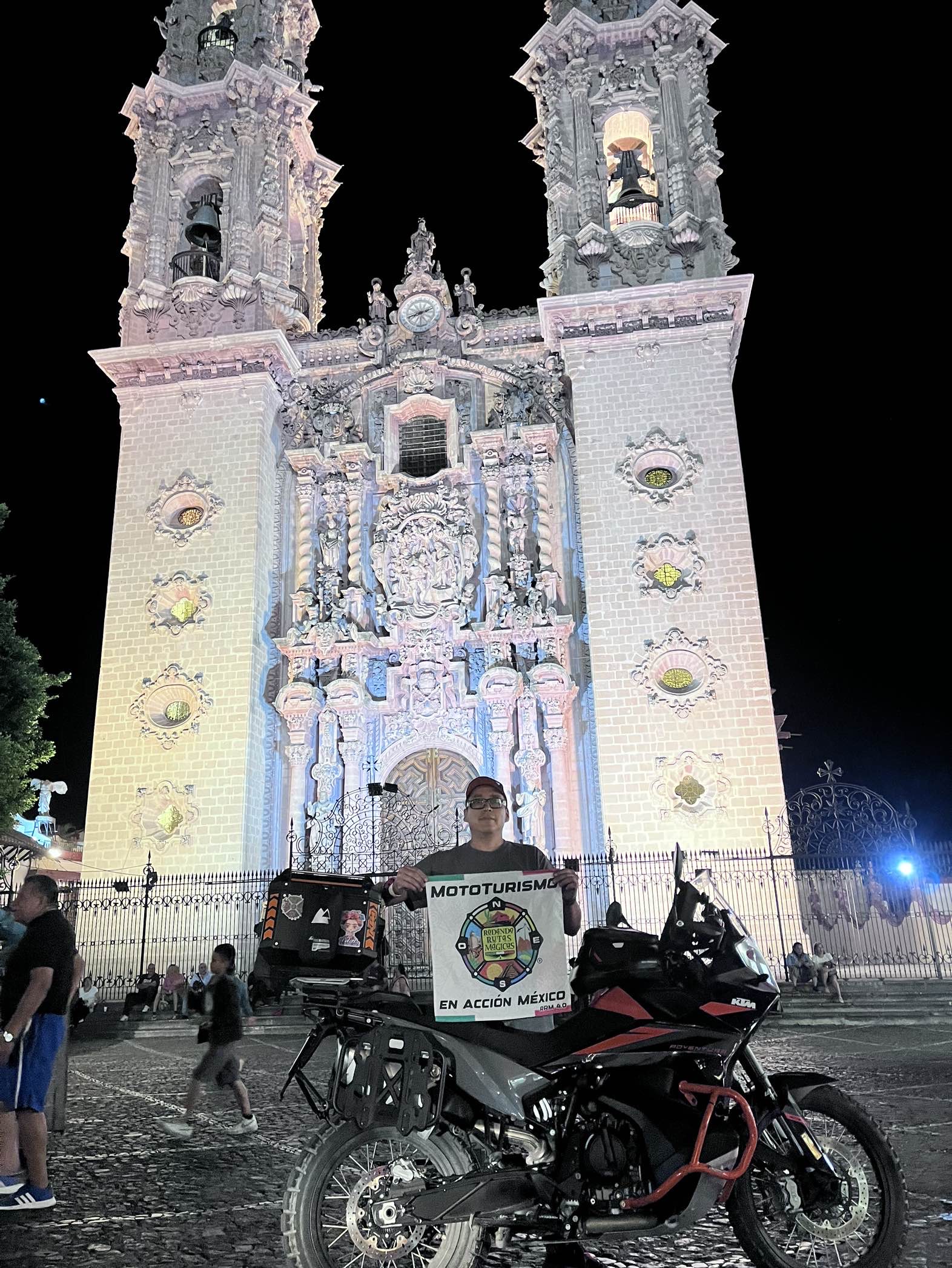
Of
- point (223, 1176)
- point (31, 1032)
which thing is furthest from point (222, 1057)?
point (31, 1032)

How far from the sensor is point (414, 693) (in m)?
19.8

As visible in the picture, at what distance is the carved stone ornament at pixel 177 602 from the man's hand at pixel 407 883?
1718cm

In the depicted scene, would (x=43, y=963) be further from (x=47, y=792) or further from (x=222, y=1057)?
(x=47, y=792)

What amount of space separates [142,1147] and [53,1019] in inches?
58.6

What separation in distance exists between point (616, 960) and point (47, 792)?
37047 millimetres

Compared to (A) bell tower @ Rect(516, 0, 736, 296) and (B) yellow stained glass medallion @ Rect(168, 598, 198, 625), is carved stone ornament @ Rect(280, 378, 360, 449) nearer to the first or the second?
(B) yellow stained glass medallion @ Rect(168, 598, 198, 625)

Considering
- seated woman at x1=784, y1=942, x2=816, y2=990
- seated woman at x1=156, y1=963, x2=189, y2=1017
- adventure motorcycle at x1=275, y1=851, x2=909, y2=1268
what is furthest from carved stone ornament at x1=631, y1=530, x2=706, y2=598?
adventure motorcycle at x1=275, y1=851, x2=909, y2=1268

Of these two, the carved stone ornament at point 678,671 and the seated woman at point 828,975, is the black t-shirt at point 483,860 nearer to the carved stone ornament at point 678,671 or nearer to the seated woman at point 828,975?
the seated woman at point 828,975

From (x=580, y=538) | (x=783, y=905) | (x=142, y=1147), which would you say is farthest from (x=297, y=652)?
(x=142, y=1147)

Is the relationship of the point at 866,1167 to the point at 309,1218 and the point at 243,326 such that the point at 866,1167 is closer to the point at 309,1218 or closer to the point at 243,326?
the point at 309,1218

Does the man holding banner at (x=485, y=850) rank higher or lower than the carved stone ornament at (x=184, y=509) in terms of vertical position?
lower

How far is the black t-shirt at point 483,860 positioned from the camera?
3.85 meters

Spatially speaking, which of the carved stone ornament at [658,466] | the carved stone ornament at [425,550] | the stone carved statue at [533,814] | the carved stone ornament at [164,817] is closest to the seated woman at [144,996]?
the carved stone ornament at [164,817]

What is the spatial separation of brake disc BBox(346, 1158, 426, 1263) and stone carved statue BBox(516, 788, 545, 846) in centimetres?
1537
